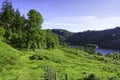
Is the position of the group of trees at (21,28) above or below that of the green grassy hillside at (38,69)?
above

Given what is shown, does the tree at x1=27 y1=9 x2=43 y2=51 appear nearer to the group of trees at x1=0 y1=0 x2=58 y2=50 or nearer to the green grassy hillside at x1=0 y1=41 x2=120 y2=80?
the group of trees at x1=0 y1=0 x2=58 y2=50

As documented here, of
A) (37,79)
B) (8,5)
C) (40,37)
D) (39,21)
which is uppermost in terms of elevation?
(8,5)

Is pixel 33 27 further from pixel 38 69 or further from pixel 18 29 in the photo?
pixel 38 69

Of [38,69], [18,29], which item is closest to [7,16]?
[18,29]

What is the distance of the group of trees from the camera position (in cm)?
9612

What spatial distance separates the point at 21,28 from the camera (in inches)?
4048

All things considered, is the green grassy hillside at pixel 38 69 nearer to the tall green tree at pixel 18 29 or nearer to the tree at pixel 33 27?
the tree at pixel 33 27

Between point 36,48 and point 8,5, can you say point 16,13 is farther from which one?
point 36,48

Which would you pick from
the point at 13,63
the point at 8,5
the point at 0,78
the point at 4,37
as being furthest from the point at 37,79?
the point at 8,5

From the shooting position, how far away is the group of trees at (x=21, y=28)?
96125 mm

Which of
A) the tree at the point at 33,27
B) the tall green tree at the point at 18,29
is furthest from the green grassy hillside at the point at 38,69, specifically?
the tall green tree at the point at 18,29

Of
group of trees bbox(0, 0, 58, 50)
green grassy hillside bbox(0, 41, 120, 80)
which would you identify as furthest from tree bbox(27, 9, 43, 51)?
green grassy hillside bbox(0, 41, 120, 80)

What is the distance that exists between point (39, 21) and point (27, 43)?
1000cm

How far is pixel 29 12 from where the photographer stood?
98.2m
